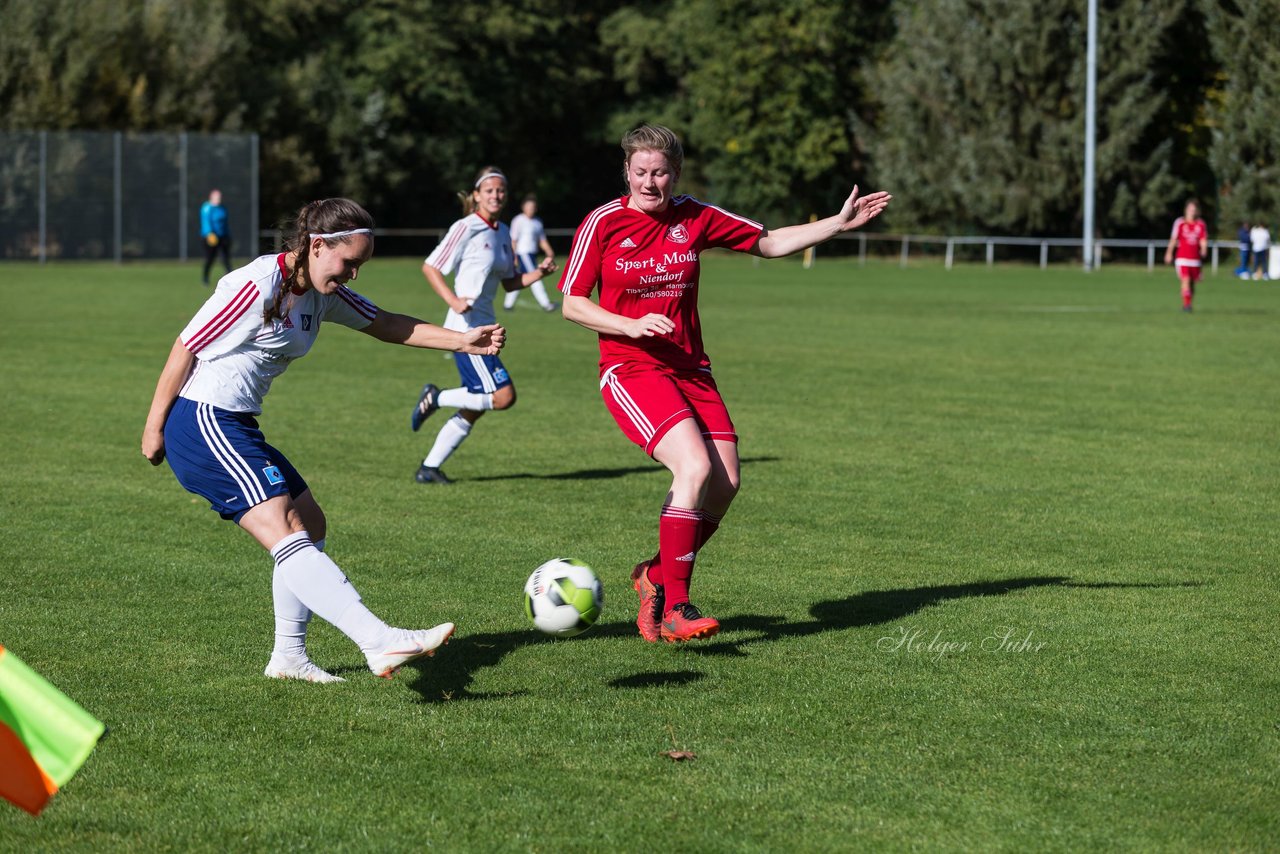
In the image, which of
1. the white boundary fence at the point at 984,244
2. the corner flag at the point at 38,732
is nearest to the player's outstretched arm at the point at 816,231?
the corner flag at the point at 38,732

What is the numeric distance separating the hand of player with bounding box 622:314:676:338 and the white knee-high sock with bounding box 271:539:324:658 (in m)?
1.41

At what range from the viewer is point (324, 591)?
530 cm

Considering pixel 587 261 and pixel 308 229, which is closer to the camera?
pixel 308 229

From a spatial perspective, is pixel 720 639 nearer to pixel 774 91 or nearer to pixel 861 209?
pixel 861 209

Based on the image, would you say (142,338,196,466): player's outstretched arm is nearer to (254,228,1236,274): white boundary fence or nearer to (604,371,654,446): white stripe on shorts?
(604,371,654,446): white stripe on shorts

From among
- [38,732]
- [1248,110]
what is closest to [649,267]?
[38,732]

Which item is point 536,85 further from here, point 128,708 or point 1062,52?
point 128,708

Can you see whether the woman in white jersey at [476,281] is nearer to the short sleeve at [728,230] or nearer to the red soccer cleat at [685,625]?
the short sleeve at [728,230]

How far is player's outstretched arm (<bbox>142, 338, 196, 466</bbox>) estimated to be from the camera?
5.45 meters

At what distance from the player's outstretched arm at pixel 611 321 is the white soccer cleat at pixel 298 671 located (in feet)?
5.21

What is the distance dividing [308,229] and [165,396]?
75 cm

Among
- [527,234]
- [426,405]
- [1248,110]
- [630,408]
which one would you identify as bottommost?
[426,405]

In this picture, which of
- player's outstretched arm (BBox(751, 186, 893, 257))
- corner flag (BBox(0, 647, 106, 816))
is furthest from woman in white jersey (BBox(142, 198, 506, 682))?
corner flag (BBox(0, 647, 106, 816))

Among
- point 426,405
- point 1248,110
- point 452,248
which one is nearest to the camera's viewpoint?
point 452,248
